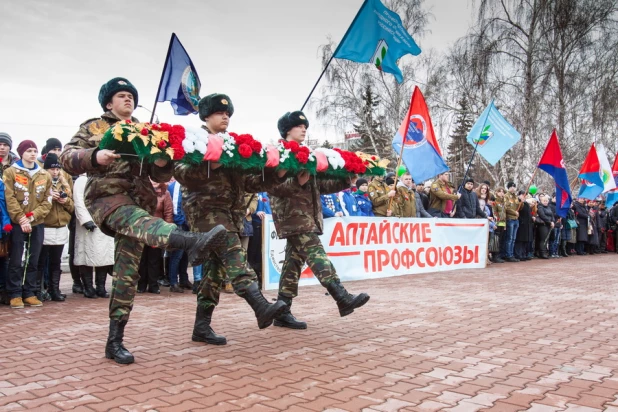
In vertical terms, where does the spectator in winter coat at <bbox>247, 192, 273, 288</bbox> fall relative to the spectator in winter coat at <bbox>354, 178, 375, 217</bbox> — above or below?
below

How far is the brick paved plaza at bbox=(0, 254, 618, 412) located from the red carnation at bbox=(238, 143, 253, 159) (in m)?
1.65

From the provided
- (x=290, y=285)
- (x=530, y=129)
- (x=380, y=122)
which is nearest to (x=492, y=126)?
(x=290, y=285)

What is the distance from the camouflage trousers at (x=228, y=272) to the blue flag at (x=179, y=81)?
3.14 meters

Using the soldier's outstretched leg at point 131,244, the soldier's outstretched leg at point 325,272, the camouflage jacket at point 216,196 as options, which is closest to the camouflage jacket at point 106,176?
the soldier's outstretched leg at point 131,244

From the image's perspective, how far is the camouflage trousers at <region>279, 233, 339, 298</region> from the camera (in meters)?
5.38

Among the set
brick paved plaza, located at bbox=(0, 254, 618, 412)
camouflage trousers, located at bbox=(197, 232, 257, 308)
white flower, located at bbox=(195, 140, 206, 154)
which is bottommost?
brick paved plaza, located at bbox=(0, 254, 618, 412)

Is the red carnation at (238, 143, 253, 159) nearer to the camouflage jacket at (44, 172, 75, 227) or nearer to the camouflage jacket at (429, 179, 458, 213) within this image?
the camouflage jacket at (44, 172, 75, 227)

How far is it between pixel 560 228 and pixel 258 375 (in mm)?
15940

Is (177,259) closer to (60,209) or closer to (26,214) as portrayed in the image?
(60,209)

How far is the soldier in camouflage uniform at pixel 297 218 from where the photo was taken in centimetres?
563

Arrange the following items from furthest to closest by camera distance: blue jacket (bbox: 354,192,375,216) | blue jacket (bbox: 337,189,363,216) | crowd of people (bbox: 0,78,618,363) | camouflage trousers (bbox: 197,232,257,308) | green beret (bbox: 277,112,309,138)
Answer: blue jacket (bbox: 354,192,375,216) < blue jacket (bbox: 337,189,363,216) < green beret (bbox: 277,112,309,138) < camouflage trousers (bbox: 197,232,257,308) < crowd of people (bbox: 0,78,618,363)

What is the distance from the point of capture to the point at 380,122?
102 ft

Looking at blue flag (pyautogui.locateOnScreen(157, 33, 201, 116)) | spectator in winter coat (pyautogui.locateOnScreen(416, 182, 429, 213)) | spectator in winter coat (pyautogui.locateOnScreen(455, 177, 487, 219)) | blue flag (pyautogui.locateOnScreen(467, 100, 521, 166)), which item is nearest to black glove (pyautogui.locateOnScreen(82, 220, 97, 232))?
blue flag (pyautogui.locateOnScreen(157, 33, 201, 116))

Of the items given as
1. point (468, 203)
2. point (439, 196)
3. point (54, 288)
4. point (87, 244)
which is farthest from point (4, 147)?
point (468, 203)
